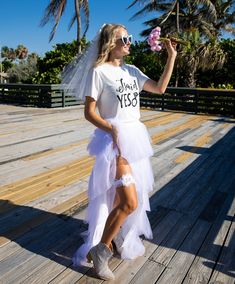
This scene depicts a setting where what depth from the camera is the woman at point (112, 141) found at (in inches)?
87.1

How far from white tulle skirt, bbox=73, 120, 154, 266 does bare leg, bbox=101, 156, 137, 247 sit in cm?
6

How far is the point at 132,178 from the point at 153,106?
11.2 m

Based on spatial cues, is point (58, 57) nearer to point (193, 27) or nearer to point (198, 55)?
point (198, 55)

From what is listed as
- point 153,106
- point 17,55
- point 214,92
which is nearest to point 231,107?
point 214,92

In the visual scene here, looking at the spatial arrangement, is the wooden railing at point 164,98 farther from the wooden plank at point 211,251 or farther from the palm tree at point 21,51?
the palm tree at point 21,51

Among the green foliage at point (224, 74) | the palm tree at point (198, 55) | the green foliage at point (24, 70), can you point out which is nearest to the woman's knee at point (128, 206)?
the palm tree at point (198, 55)

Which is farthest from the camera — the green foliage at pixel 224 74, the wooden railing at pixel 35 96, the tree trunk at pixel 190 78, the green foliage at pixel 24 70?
the green foliage at pixel 24 70

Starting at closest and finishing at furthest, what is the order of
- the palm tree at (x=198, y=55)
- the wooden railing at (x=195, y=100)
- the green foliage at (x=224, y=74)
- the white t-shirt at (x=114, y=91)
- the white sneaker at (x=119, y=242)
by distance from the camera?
the white t-shirt at (x=114, y=91)
the white sneaker at (x=119, y=242)
the wooden railing at (x=195, y=100)
the palm tree at (x=198, y=55)
the green foliage at (x=224, y=74)

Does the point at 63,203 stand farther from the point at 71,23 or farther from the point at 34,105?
the point at 71,23

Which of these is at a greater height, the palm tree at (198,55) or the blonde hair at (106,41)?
the palm tree at (198,55)

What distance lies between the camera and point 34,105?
1360cm

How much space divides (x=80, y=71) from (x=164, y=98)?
10903mm

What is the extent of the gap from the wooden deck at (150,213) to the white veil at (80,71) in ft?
4.34

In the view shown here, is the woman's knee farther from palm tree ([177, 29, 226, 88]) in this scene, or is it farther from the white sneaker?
palm tree ([177, 29, 226, 88])
